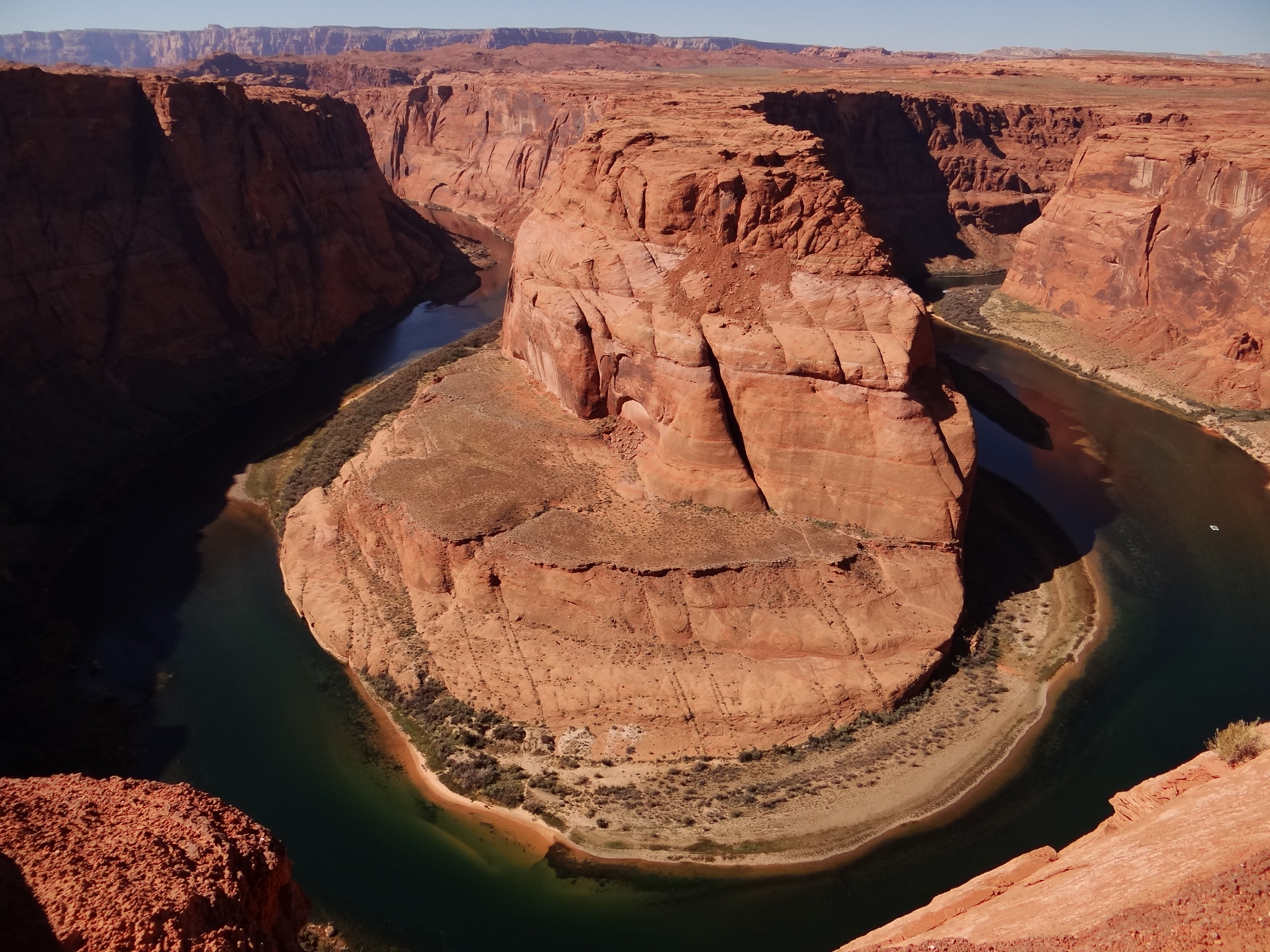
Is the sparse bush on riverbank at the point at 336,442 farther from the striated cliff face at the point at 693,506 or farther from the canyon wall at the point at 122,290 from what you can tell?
the canyon wall at the point at 122,290

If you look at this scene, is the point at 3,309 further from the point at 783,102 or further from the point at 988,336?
the point at 988,336

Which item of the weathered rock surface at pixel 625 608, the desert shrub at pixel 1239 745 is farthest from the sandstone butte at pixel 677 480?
the desert shrub at pixel 1239 745

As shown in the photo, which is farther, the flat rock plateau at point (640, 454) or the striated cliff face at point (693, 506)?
the striated cliff face at point (693, 506)

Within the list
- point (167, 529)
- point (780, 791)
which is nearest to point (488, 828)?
point (780, 791)

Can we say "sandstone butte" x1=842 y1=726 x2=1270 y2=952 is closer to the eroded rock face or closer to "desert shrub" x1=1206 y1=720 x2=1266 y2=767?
"desert shrub" x1=1206 y1=720 x2=1266 y2=767

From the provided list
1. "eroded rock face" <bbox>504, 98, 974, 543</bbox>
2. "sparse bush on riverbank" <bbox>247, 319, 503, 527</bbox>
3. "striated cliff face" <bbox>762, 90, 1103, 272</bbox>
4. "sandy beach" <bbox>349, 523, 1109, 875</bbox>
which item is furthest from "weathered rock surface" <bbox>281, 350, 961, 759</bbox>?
"striated cliff face" <bbox>762, 90, 1103, 272</bbox>

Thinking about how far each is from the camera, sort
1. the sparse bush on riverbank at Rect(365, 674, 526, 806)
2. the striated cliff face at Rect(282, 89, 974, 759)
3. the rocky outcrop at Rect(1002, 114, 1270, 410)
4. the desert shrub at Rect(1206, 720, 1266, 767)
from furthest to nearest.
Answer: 1. the rocky outcrop at Rect(1002, 114, 1270, 410)
2. the striated cliff face at Rect(282, 89, 974, 759)
3. the sparse bush on riverbank at Rect(365, 674, 526, 806)
4. the desert shrub at Rect(1206, 720, 1266, 767)

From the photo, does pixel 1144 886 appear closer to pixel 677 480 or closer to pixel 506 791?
pixel 506 791

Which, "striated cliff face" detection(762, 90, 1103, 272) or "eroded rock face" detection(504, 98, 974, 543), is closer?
"eroded rock face" detection(504, 98, 974, 543)

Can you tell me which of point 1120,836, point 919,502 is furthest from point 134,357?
point 1120,836
